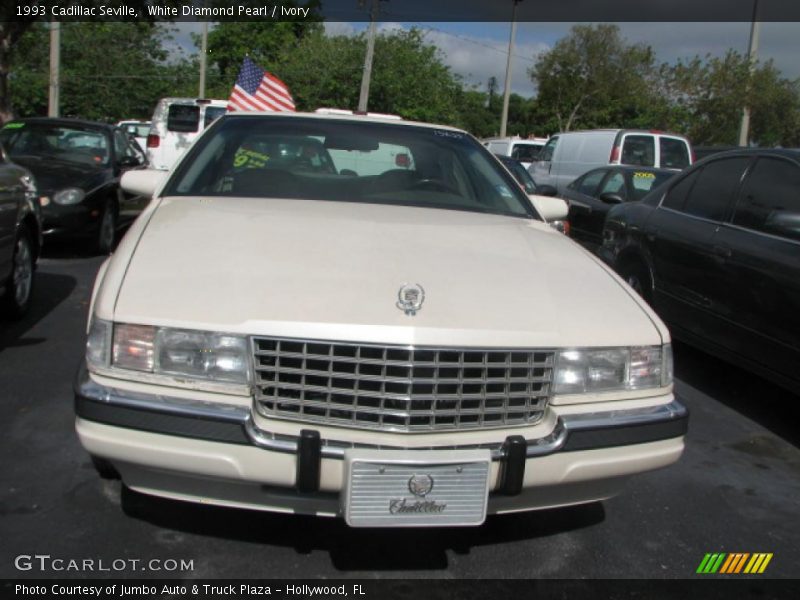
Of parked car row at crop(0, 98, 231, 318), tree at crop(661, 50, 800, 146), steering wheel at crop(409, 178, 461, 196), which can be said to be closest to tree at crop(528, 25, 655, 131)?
tree at crop(661, 50, 800, 146)

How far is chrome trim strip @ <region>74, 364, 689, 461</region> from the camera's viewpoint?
97.2 inches

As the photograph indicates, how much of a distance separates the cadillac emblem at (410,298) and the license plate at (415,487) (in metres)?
0.43

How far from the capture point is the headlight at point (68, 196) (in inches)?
339

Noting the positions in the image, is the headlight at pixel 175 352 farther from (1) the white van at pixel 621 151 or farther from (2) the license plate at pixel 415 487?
(1) the white van at pixel 621 151

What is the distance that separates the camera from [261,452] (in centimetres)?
247

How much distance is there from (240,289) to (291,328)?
0.89ft

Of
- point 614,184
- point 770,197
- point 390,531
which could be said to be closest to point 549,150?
point 614,184

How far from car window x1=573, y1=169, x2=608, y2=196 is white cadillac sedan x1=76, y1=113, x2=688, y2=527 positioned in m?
7.68

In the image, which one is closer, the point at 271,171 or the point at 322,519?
the point at 322,519

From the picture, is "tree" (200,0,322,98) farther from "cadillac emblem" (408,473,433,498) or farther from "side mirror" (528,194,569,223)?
"cadillac emblem" (408,473,433,498)

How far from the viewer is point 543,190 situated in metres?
6.81

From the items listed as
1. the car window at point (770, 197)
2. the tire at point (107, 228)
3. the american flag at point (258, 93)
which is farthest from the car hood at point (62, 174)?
the car window at point (770, 197)
